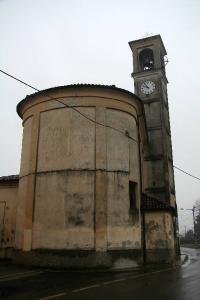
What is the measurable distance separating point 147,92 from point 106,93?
12855 mm

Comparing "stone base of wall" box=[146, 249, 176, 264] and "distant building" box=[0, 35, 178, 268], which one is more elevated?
"distant building" box=[0, 35, 178, 268]

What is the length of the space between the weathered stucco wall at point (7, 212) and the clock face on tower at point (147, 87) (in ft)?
49.9

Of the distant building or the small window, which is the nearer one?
the distant building

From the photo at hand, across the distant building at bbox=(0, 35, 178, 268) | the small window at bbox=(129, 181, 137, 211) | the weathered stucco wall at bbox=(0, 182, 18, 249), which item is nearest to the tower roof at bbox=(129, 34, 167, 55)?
the distant building at bbox=(0, 35, 178, 268)

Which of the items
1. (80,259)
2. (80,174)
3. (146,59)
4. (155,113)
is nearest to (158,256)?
(80,259)

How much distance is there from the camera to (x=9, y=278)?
40.3 ft

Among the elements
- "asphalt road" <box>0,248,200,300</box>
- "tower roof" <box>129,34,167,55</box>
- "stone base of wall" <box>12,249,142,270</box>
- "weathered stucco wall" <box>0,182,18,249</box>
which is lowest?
"asphalt road" <box>0,248,200,300</box>

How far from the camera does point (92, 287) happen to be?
33.6 feet

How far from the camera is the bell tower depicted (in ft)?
90.0

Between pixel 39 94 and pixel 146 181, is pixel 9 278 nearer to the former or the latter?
pixel 39 94

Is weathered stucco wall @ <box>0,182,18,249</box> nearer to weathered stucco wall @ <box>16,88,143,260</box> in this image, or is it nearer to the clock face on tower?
weathered stucco wall @ <box>16,88,143,260</box>

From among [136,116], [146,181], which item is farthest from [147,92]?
[136,116]

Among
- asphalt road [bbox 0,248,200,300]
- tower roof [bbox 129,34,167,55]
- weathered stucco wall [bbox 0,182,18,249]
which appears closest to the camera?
asphalt road [bbox 0,248,200,300]

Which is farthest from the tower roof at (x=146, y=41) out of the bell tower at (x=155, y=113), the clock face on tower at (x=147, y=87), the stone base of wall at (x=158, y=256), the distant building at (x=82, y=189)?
the stone base of wall at (x=158, y=256)
